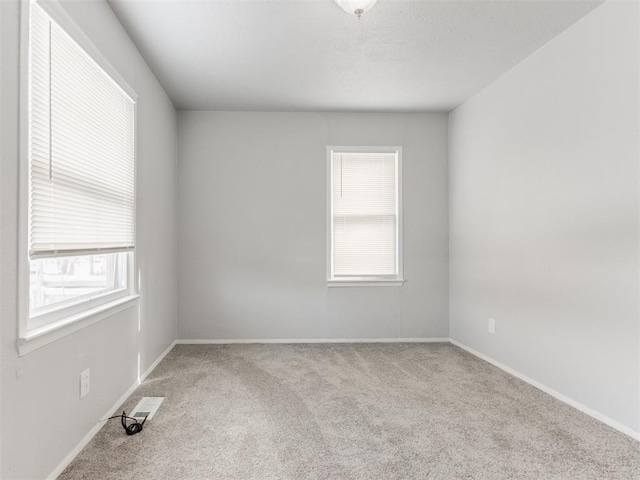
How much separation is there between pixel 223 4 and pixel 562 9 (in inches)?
83.1

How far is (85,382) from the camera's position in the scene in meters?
2.03

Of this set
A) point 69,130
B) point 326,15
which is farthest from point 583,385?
point 69,130

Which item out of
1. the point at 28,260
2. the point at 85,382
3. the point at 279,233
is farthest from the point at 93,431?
the point at 279,233

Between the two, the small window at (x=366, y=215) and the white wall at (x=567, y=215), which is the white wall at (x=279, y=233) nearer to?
the small window at (x=366, y=215)

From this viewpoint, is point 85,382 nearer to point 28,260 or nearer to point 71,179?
point 28,260

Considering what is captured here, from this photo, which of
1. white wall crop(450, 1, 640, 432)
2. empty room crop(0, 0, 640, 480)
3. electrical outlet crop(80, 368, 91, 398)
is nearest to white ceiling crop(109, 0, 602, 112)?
empty room crop(0, 0, 640, 480)

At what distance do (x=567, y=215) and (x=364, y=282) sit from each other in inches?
83.6

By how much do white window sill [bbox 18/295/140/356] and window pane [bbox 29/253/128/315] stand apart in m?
0.10

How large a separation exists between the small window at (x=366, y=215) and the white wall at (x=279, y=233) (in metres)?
0.11

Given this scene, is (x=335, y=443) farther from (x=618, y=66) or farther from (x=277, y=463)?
(x=618, y=66)

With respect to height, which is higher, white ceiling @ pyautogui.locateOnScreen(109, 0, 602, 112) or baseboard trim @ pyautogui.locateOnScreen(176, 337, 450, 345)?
white ceiling @ pyautogui.locateOnScreen(109, 0, 602, 112)

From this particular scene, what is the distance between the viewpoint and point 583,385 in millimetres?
2457

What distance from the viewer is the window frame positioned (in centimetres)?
150

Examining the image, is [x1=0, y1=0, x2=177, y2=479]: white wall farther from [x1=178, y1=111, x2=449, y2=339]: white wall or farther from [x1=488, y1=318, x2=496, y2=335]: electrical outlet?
[x1=488, y1=318, x2=496, y2=335]: electrical outlet
